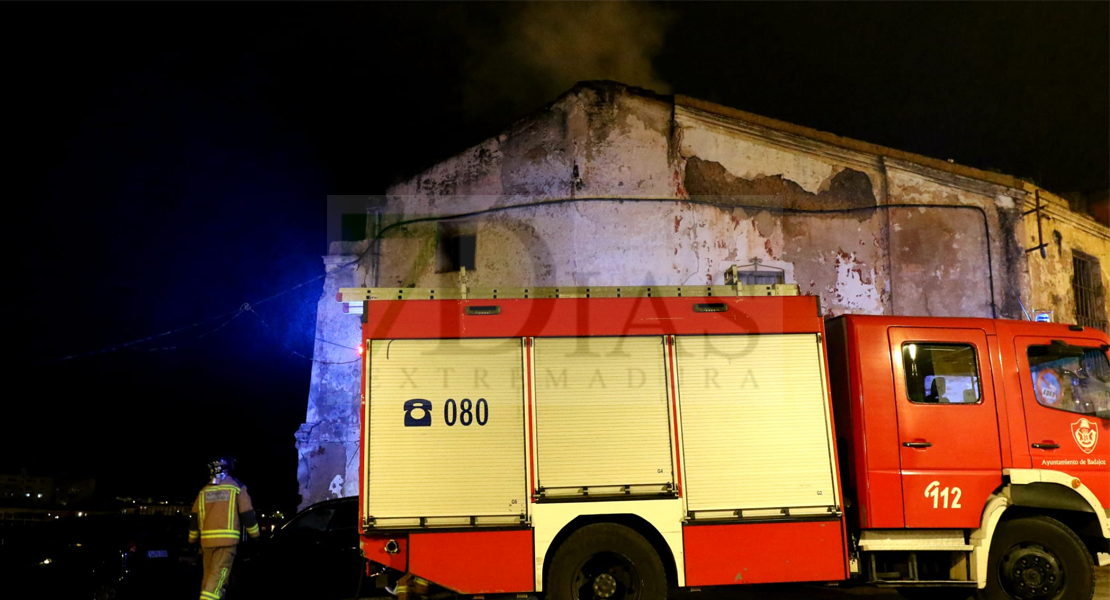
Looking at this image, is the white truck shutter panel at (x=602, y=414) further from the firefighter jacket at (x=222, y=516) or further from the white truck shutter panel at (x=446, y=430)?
the firefighter jacket at (x=222, y=516)

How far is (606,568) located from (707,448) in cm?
135

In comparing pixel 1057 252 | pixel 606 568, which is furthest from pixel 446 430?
pixel 1057 252

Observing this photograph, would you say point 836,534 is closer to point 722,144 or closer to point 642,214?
point 642,214

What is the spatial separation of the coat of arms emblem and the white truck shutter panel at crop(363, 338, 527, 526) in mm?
5098

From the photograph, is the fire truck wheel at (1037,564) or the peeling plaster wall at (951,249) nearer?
the fire truck wheel at (1037,564)

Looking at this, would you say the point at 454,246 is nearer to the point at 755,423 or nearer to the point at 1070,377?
the point at 755,423

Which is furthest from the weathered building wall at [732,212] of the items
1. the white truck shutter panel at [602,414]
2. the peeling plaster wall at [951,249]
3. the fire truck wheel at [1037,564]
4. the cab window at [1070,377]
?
the fire truck wheel at [1037,564]

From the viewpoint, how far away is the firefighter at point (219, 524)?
7.48 m

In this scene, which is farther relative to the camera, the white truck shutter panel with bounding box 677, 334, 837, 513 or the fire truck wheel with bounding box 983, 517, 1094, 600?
the fire truck wheel with bounding box 983, 517, 1094, 600

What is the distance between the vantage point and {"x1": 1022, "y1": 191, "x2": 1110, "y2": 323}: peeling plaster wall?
13.8 m

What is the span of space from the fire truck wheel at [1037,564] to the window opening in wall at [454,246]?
31.4 ft

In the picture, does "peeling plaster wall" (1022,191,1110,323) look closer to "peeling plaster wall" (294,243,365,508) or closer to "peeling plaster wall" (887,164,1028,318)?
"peeling plaster wall" (887,164,1028,318)

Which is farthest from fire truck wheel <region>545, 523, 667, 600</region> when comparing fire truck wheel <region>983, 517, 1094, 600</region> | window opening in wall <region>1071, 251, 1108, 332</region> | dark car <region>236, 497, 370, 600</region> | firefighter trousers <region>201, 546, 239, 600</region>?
window opening in wall <region>1071, 251, 1108, 332</region>

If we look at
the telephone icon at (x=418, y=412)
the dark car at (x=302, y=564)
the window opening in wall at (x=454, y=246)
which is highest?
the window opening in wall at (x=454, y=246)
